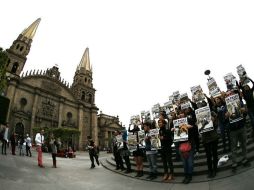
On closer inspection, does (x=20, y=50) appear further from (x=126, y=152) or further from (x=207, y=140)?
(x=207, y=140)

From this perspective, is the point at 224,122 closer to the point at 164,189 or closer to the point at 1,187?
the point at 164,189

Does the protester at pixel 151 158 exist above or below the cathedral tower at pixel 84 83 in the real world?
below

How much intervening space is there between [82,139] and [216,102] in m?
42.7

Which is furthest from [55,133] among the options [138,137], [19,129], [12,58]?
[138,137]

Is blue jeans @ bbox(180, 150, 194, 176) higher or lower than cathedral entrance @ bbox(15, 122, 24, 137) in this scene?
lower

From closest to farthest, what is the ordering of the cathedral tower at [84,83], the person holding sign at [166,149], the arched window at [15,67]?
the person holding sign at [166,149]
the arched window at [15,67]
the cathedral tower at [84,83]

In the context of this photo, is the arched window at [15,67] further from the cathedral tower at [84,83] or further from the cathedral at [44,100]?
the cathedral tower at [84,83]

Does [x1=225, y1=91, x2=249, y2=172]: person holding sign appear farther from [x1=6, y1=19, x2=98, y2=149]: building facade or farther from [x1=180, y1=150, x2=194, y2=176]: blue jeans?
[x1=6, y1=19, x2=98, y2=149]: building facade

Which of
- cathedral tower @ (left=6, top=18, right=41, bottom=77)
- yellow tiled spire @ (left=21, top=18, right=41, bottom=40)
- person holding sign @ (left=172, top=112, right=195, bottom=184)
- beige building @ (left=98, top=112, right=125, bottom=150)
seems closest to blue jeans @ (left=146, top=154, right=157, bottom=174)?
person holding sign @ (left=172, top=112, right=195, bottom=184)

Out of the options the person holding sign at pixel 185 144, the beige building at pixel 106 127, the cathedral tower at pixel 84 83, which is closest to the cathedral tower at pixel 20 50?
the cathedral tower at pixel 84 83

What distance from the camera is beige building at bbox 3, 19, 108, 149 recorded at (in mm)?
39500

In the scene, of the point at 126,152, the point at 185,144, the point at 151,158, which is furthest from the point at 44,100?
the point at 185,144

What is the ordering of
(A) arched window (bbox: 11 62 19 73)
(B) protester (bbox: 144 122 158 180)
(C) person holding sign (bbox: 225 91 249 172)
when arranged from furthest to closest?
(A) arched window (bbox: 11 62 19 73) < (B) protester (bbox: 144 122 158 180) < (C) person holding sign (bbox: 225 91 249 172)

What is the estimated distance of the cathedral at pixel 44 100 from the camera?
130ft
